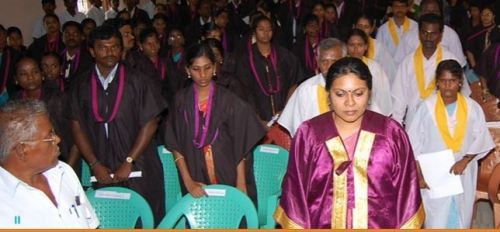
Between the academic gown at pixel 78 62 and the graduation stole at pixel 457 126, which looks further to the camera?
the academic gown at pixel 78 62

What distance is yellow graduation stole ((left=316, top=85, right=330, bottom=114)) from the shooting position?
15.7ft

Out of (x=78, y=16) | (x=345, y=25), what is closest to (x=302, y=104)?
(x=345, y=25)

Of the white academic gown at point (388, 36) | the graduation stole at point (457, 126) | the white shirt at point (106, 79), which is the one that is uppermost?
the white academic gown at point (388, 36)

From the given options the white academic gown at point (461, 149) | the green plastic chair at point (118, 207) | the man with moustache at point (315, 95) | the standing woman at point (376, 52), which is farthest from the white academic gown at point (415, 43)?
the green plastic chair at point (118, 207)

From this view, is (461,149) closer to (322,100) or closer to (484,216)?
(322,100)

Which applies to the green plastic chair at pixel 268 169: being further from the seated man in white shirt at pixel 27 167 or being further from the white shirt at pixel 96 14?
the white shirt at pixel 96 14

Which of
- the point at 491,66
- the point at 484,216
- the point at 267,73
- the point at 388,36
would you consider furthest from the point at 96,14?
the point at 484,216

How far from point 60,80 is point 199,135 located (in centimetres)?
181

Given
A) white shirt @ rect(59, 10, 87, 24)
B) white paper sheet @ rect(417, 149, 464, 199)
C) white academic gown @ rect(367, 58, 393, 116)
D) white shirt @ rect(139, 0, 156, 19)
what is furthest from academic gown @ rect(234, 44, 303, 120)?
white shirt @ rect(139, 0, 156, 19)

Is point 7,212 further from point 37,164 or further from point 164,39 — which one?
point 164,39

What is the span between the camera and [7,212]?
2781mm

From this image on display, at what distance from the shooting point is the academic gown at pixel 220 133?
14.3 ft

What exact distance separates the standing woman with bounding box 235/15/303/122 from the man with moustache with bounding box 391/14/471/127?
968 mm

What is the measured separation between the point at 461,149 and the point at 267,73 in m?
2.24
